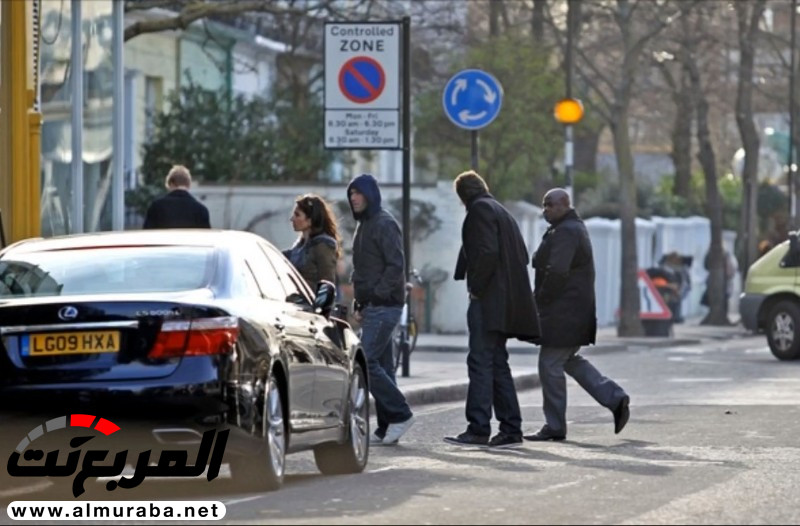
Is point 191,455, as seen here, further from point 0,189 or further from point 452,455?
point 0,189

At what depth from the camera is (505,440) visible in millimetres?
15961

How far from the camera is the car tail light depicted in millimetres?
11141

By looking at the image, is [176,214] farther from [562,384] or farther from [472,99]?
[472,99]

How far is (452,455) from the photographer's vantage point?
14.8 metres

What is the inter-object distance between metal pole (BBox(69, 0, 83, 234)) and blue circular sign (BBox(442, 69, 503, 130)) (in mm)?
3747

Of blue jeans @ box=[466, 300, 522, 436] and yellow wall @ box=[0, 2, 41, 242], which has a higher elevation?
yellow wall @ box=[0, 2, 41, 242]

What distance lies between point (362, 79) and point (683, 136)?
32183 mm

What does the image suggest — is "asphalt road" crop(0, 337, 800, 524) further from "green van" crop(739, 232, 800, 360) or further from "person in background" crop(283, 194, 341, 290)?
"green van" crop(739, 232, 800, 360)

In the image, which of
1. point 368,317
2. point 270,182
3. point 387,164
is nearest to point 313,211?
point 368,317

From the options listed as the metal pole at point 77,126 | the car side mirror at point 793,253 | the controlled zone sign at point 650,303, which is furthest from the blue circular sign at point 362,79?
the controlled zone sign at point 650,303

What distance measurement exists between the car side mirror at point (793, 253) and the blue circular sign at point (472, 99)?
725 cm

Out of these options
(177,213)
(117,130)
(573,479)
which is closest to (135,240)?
(573,479)

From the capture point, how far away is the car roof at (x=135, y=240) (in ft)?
39.9

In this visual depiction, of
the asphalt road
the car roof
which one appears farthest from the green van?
the car roof
